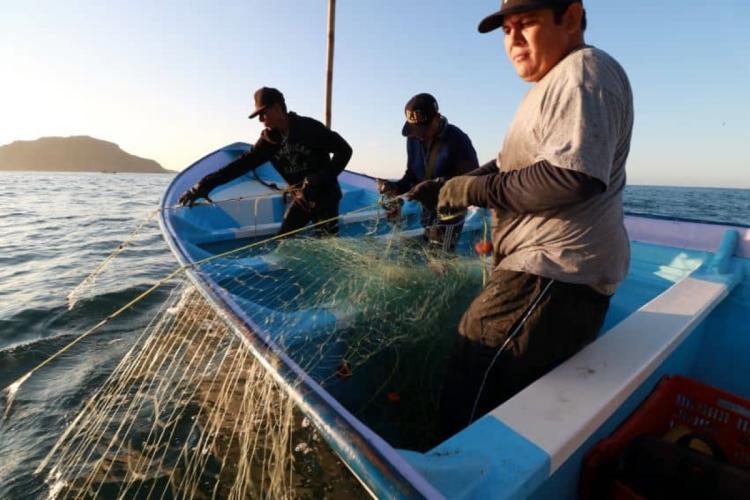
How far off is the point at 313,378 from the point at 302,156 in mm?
3171

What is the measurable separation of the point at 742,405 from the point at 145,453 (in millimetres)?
3882

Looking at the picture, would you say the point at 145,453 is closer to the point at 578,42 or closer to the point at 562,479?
the point at 562,479

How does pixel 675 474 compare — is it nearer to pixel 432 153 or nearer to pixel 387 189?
pixel 387 189

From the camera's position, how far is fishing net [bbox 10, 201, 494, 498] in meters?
2.24

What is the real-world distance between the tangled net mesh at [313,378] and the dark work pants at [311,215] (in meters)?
1.51

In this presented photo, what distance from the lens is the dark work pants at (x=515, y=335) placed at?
1671 mm

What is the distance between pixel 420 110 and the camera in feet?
12.4

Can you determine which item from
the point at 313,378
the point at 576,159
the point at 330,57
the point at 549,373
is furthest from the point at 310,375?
the point at 330,57

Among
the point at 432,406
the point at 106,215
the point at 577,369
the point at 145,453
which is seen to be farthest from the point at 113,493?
the point at 106,215

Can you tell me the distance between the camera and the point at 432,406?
250 cm

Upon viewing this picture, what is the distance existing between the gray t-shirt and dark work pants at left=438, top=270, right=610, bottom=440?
7 cm

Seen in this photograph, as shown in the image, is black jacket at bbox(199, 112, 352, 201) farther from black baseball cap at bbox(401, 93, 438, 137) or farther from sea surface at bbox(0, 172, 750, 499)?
sea surface at bbox(0, 172, 750, 499)

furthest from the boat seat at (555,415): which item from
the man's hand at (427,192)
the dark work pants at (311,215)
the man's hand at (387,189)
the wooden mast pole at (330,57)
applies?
the wooden mast pole at (330,57)

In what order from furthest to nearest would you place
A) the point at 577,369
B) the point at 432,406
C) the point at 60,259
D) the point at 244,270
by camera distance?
1. the point at 60,259
2. the point at 244,270
3. the point at 432,406
4. the point at 577,369
